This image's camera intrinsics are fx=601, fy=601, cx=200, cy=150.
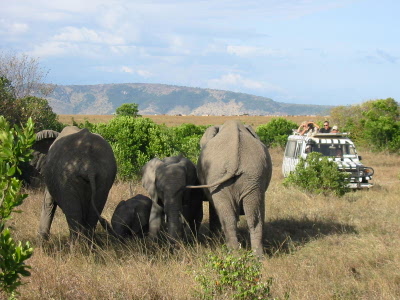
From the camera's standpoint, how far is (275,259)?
27.8 ft

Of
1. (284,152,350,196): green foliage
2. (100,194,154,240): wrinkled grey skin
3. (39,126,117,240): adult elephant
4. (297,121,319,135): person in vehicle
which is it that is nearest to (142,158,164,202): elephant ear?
(100,194,154,240): wrinkled grey skin

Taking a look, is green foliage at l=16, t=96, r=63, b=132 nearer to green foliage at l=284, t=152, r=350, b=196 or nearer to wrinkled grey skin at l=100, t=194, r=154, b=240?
wrinkled grey skin at l=100, t=194, r=154, b=240

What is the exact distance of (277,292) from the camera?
250 inches

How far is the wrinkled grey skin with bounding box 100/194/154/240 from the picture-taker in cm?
988

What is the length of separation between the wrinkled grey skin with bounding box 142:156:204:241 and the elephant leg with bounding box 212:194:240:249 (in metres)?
0.74

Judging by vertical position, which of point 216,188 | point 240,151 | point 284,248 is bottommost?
point 284,248

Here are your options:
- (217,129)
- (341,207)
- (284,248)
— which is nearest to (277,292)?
(284,248)

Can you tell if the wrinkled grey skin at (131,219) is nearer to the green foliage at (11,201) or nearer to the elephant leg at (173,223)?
the elephant leg at (173,223)

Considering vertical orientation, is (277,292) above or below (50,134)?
below

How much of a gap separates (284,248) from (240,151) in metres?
2.15

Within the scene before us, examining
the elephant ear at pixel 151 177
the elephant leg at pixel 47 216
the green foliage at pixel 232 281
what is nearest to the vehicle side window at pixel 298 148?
the elephant ear at pixel 151 177

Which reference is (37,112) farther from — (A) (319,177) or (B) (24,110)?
(A) (319,177)

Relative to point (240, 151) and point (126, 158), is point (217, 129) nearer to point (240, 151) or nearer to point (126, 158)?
point (240, 151)

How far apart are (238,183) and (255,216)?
0.56 m
